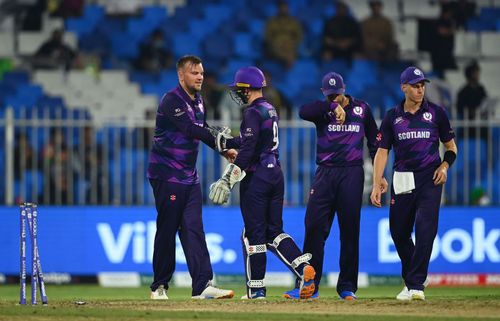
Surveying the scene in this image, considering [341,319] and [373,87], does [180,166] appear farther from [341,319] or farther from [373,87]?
[373,87]

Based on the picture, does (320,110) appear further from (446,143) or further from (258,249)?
(258,249)

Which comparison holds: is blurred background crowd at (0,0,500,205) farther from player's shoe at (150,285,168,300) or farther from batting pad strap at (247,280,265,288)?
batting pad strap at (247,280,265,288)

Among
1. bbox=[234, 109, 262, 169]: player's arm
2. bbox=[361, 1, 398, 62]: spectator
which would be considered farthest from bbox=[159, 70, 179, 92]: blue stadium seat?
bbox=[234, 109, 262, 169]: player's arm

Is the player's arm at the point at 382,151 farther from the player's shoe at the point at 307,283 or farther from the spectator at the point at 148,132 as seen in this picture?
the spectator at the point at 148,132

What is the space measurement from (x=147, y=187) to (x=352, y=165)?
7.60m

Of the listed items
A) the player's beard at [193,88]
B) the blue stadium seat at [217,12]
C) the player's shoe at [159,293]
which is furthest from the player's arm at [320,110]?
the blue stadium seat at [217,12]

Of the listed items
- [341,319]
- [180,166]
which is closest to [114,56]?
[180,166]

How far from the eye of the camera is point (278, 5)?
2431 cm

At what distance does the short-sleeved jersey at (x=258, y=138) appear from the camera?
42.0 ft

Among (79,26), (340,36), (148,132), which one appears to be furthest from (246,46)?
(148,132)

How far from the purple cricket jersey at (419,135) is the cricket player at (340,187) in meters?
0.40

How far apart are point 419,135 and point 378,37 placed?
35.3 feet

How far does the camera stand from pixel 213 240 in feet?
62.8

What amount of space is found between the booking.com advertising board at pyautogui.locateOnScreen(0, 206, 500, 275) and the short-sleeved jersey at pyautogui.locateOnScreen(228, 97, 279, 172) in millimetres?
6080
